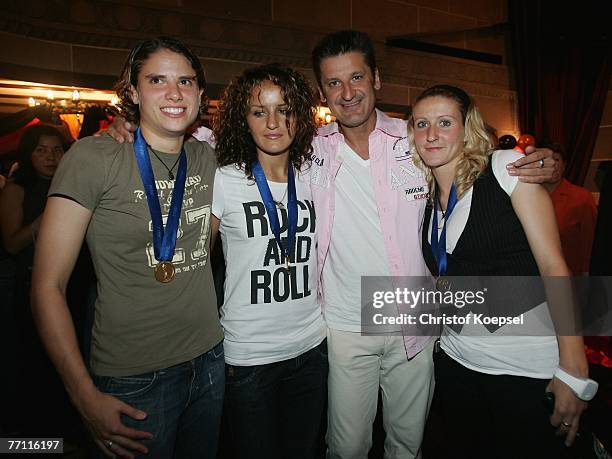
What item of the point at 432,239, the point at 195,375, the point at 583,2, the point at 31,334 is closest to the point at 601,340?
the point at 432,239

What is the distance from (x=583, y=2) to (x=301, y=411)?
7.02 m

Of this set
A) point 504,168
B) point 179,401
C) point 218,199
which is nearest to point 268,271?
point 218,199

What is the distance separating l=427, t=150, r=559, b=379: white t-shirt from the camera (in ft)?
5.37

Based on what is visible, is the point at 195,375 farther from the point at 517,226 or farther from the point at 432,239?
the point at 517,226

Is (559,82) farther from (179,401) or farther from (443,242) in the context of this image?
(179,401)

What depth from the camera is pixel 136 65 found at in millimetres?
1602

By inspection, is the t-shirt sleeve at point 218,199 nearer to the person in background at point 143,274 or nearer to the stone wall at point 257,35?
the person in background at point 143,274

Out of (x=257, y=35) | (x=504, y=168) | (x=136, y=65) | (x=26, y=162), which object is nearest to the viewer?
(x=136, y=65)

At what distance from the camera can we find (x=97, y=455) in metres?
1.50

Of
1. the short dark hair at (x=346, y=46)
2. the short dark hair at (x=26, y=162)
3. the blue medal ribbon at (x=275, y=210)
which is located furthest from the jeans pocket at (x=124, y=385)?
the short dark hair at (x=26, y=162)

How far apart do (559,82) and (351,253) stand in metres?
7.53

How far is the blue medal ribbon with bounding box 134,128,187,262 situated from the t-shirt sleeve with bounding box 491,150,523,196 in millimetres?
1225

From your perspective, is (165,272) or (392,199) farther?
(392,199)

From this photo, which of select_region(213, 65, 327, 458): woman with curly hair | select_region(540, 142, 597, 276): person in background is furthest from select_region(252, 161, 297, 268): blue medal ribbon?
select_region(540, 142, 597, 276): person in background
